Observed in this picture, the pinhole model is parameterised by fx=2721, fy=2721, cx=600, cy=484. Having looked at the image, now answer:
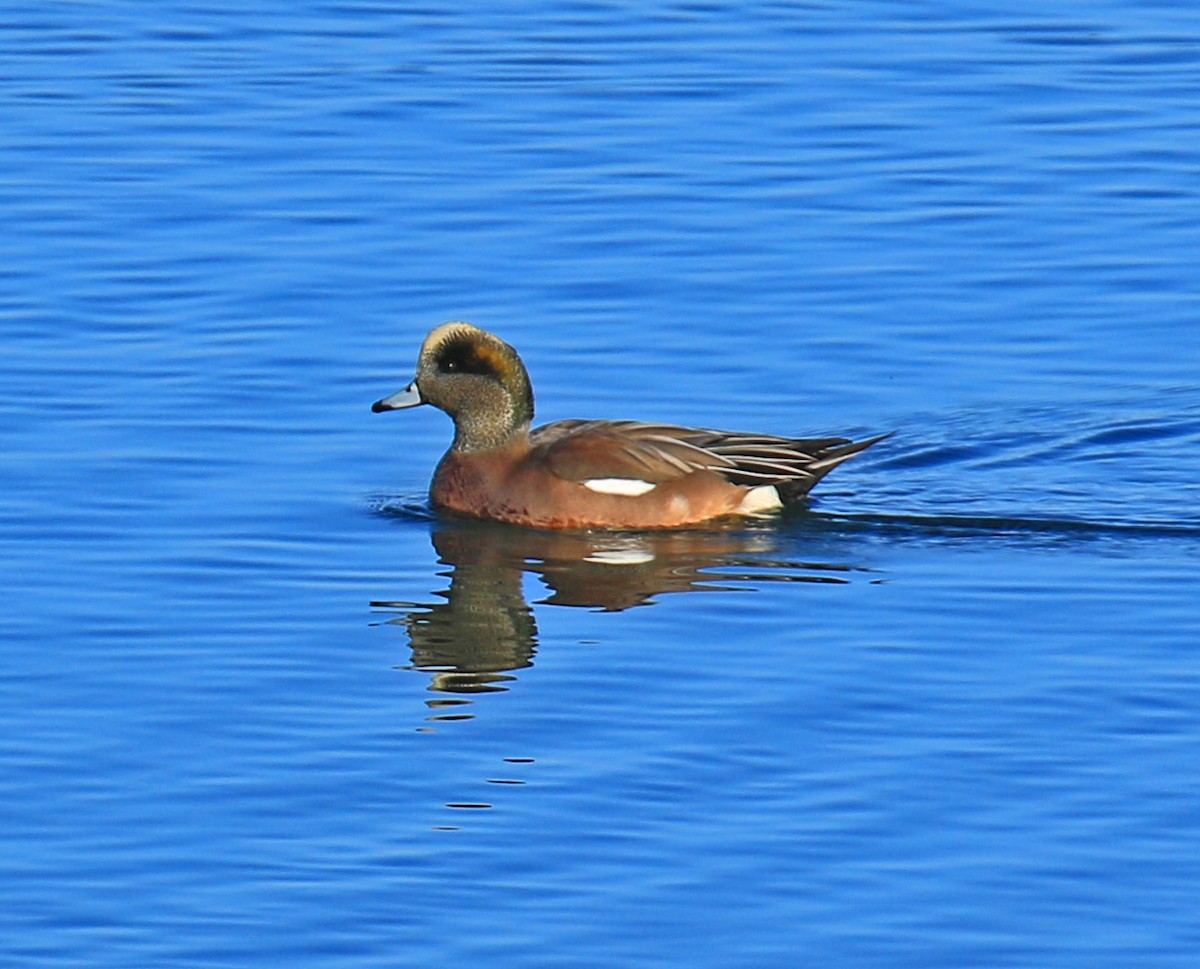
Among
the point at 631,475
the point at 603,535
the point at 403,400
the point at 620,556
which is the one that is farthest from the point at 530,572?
the point at 403,400

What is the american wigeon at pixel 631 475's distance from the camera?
1323 cm

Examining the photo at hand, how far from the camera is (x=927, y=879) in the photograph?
8.48 meters

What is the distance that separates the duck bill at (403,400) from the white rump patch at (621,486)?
3.62 feet

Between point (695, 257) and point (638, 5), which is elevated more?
point (638, 5)

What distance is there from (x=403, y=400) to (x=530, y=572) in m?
1.61

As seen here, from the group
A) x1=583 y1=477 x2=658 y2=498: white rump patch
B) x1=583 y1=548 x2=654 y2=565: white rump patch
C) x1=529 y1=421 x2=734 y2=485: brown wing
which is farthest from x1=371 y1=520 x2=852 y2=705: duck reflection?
x1=529 y1=421 x2=734 y2=485: brown wing

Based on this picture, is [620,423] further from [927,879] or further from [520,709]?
[927,879]

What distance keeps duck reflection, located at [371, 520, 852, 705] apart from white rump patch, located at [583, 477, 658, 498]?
0.69 feet

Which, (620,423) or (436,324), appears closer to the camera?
(620,423)

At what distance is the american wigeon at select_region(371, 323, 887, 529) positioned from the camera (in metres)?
13.2

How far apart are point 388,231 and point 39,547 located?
238 inches

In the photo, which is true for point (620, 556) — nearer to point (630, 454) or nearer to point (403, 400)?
point (630, 454)

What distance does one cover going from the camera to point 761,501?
527 inches

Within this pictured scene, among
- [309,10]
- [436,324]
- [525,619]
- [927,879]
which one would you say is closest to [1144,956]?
[927,879]
